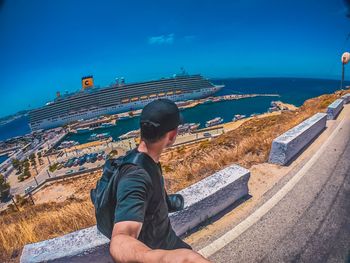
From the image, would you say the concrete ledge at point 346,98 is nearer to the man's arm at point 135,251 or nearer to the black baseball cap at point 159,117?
the black baseball cap at point 159,117

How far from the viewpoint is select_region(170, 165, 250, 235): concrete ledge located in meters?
2.93

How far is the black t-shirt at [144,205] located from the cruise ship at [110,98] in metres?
87.9

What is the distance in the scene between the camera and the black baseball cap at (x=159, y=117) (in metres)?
1.41

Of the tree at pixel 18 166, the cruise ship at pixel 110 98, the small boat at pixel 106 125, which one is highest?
the cruise ship at pixel 110 98

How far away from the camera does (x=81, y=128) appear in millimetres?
77938

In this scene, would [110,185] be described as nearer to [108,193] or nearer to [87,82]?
[108,193]

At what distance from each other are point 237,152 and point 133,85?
300 ft

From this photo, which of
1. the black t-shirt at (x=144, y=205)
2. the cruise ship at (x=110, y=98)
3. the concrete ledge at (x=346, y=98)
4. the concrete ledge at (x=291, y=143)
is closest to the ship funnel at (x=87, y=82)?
the cruise ship at (x=110, y=98)

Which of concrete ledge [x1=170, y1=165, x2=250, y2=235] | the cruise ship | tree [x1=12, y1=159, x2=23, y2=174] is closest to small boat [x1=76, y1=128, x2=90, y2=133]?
the cruise ship

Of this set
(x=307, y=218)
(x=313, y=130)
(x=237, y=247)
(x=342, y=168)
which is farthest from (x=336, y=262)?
(x=313, y=130)

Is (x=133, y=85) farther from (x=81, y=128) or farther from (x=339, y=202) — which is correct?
(x=339, y=202)

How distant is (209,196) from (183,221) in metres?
0.52

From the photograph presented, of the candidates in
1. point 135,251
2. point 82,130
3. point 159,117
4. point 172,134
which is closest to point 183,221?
point 172,134

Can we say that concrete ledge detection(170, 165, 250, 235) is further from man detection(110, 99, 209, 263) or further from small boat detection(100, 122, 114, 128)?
small boat detection(100, 122, 114, 128)
